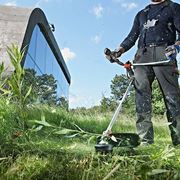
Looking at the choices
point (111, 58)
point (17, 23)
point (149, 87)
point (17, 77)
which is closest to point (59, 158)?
Result: point (17, 77)

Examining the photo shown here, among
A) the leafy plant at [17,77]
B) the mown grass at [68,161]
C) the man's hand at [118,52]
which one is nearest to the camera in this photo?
the mown grass at [68,161]

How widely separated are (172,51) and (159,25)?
1.70 feet

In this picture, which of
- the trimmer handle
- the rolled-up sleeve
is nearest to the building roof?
the rolled-up sleeve

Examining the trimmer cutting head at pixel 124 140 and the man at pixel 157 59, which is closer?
the trimmer cutting head at pixel 124 140

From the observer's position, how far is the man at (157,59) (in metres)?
3.94

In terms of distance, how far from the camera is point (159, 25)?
13.7 feet

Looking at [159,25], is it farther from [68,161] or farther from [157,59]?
[68,161]

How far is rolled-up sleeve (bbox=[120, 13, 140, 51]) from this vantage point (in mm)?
4366

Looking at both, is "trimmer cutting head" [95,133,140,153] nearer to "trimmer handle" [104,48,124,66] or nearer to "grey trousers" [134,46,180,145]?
"trimmer handle" [104,48,124,66]

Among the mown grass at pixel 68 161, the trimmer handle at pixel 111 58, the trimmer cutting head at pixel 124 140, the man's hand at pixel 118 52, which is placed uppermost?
the man's hand at pixel 118 52

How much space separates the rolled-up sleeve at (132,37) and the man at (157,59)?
4cm

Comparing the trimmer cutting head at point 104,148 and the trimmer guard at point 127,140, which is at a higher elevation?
the trimmer guard at point 127,140

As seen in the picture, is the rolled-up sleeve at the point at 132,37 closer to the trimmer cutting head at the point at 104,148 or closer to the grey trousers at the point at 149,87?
the grey trousers at the point at 149,87

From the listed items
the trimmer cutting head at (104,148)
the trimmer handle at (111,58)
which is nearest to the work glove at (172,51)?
the trimmer handle at (111,58)
